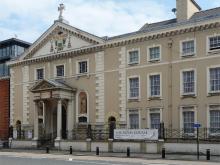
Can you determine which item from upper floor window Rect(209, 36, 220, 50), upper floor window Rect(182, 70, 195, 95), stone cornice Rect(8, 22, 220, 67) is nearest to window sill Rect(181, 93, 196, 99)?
upper floor window Rect(182, 70, 195, 95)

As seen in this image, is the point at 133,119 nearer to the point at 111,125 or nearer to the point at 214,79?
the point at 111,125

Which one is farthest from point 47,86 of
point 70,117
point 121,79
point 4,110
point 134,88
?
point 4,110

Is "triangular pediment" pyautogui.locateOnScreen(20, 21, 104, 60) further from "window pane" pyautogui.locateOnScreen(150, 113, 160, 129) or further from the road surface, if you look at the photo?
the road surface

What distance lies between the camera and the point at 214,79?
35125mm

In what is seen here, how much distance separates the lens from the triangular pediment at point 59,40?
4419cm

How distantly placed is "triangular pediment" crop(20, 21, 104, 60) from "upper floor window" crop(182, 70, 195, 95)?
31.6 feet

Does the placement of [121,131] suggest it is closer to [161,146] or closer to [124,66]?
[161,146]

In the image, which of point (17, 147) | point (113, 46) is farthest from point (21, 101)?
point (113, 46)

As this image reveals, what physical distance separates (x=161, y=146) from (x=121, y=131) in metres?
4.17

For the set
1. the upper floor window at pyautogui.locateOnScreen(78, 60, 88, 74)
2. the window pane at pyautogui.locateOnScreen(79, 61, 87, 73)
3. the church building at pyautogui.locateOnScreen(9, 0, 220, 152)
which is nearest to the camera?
the church building at pyautogui.locateOnScreen(9, 0, 220, 152)

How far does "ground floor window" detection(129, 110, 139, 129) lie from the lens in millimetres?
39562

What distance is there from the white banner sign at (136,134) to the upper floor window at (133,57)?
688 cm

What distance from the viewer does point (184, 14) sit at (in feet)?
131

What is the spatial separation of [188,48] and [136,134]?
8314 mm
